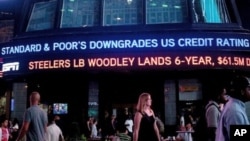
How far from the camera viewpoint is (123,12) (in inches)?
696

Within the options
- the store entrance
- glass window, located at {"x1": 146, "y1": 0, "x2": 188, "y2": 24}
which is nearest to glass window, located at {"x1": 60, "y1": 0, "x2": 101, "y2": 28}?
glass window, located at {"x1": 146, "y1": 0, "x2": 188, "y2": 24}

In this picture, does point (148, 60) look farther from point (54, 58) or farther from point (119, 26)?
point (54, 58)

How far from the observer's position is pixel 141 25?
663 inches

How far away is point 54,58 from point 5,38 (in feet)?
23.9

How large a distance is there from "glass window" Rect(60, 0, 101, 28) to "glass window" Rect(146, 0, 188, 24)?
219 centimetres

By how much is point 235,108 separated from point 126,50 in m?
12.2

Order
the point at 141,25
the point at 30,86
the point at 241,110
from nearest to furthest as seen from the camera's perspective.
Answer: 1. the point at 241,110
2. the point at 141,25
3. the point at 30,86

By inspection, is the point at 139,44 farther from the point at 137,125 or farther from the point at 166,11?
the point at 137,125

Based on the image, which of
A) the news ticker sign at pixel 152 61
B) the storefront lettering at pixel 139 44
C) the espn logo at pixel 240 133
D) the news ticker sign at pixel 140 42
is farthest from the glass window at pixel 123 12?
the espn logo at pixel 240 133

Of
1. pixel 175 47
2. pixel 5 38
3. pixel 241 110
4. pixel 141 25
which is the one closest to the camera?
pixel 241 110

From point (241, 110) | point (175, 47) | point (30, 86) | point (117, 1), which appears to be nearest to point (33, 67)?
point (30, 86)

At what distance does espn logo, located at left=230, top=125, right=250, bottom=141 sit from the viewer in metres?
3.31

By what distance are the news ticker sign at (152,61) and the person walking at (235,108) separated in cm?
1154

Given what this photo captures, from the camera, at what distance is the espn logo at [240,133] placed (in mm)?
3311
